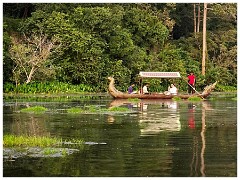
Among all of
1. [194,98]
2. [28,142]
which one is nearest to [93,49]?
[194,98]

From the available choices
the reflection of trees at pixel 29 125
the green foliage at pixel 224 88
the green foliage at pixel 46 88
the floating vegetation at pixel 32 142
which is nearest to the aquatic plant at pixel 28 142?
the floating vegetation at pixel 32 142

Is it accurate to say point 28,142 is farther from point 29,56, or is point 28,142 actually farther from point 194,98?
point 29,56

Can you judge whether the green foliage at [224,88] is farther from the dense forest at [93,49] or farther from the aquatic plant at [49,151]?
the aquatic plant at [49,151]

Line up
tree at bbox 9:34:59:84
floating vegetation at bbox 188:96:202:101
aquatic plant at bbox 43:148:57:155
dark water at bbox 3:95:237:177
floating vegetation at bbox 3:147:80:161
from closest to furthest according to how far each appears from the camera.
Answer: dark water at bbox 3:95:237:177, floating vegetation at bbox 3:147:80:161, aquatic plant at bbox 43:148:57:155, floating vegetation at bbox 188:96:202:101, tree at bbox 9:34:59:84

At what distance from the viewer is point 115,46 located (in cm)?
4547

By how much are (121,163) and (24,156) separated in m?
1.87

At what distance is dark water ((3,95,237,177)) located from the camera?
33.8ft

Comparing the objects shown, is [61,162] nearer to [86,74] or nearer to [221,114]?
[221,114]

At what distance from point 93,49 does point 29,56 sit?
13.8ft

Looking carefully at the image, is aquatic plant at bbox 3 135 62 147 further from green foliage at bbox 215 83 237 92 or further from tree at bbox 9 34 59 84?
green foliage at bbox 215 83 237 92

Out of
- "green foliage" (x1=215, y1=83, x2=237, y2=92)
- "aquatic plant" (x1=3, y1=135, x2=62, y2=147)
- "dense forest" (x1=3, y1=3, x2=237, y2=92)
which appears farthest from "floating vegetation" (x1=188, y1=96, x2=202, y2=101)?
"aquatic plant" (x1=3, y1=135, x2=62, y2=147)

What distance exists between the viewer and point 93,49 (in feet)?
143

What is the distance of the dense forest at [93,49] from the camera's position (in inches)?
1681

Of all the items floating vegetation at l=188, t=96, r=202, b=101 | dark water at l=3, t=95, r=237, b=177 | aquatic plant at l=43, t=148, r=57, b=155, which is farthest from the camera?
floating vegetation at l=188, t=96, r=202, b=101
